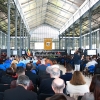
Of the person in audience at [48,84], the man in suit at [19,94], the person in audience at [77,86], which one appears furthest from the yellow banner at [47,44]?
the man in suit at [19,94]

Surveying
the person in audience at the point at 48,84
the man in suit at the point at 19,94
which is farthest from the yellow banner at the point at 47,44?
the man in suit at the point at 19,94

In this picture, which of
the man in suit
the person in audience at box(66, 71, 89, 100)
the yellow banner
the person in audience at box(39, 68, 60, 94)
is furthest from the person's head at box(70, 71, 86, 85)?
the yellow banner

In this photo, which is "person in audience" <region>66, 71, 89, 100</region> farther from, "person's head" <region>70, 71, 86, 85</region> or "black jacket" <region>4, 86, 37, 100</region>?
"black jacket" <region>4, 86, 37, 100</region>

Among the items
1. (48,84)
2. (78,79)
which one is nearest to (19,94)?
(48,84)

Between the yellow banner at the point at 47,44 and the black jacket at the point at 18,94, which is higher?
the yellow banner at the point at 47,44

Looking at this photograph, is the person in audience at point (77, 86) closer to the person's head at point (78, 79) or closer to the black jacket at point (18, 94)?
the person's head at point (78, 79)

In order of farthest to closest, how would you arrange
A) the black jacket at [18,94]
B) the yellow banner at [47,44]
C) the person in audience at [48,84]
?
the yellow banner at [47,44]
the person in audience at [48,84]
the black jacket at [18,94]

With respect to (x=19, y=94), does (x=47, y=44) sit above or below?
above

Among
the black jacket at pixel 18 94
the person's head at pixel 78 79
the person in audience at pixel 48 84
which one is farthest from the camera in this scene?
the person in audience at pixel 48 84

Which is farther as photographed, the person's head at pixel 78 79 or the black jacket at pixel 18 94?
the person's head at pixel 78 79

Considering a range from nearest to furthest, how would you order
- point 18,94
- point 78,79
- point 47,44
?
point 18,94
point 78,79
point 47,44

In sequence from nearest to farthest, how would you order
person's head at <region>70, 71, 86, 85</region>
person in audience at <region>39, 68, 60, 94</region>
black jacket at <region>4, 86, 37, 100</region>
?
black jacket at <region>4, 86, 37, 100</region>
person's head at <region>70, 71, 86, 85</region>
person in audience at <region>39, 68, 60, 94</region>

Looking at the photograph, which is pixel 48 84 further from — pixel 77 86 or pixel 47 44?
pixel 47 44

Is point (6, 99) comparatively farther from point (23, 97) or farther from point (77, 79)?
point (77, 79)
